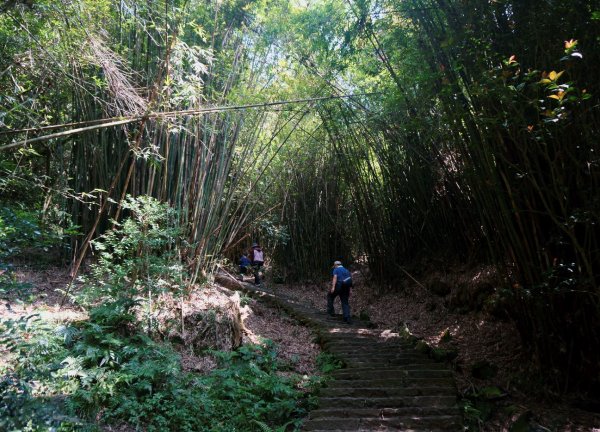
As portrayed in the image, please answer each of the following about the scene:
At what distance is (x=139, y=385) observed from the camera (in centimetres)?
327

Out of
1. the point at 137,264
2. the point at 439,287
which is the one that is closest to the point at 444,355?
the point at 439,287

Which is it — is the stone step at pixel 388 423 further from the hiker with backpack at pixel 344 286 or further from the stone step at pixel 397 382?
the hiker with backpack at pixel 344 286

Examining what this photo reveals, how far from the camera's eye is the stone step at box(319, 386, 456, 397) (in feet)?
12.0

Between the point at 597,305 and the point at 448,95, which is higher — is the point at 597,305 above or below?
below

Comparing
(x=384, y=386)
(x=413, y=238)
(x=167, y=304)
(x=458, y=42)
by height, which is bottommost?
(x=384, y=386)

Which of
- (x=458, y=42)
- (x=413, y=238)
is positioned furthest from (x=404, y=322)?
(x=458, y=42)

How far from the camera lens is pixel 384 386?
12.4 ft

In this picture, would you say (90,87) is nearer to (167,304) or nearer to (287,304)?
(167,304)

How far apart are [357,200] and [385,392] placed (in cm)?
424

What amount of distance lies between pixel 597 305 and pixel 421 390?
5.06ft

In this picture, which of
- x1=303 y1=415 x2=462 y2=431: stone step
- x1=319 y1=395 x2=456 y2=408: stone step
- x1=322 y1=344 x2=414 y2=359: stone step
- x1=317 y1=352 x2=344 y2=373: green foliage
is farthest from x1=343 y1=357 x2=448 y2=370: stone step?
x1=303 y1=415 x2=462 y2=431: stone step

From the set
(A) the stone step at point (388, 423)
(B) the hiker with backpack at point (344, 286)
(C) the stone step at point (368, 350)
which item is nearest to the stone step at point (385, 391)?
(A) the stone step at point (388, 423)

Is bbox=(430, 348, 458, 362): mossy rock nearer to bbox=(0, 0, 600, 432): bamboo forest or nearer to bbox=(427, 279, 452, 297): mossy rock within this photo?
bbox=(0, 0, 600, 432): bamboo forest

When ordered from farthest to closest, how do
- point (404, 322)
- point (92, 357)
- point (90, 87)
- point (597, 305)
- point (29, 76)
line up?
point (404, 322) → point (90, 87) → point (29, 76) → point (92, 357) → point (597, 305)
